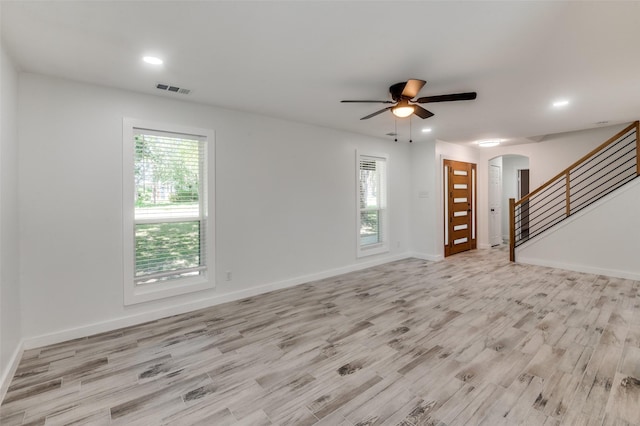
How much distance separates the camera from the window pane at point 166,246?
3475mm

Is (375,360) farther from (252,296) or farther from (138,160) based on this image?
(138,160)

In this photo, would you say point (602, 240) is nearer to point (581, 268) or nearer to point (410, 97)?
point (581, 268)

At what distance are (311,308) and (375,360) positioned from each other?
1.37 meters

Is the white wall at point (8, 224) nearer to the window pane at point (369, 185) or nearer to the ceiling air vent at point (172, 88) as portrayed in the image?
the ceiling air vent at point (172, 88)

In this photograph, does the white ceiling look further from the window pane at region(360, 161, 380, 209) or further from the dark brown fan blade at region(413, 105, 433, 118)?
the window pane at region(360, 161, 380, 209)

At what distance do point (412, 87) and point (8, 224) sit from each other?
376 centimetres

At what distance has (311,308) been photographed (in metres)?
3.80

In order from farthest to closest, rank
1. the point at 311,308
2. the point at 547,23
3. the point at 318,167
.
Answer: the point at 318,167 < the point at 311,308 < the point at 547,23

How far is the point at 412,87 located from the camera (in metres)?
2.90

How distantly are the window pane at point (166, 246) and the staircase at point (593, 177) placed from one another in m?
6.23

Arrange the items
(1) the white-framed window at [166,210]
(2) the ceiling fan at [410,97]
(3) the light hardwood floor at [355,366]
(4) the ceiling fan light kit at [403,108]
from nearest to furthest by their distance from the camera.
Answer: (3) the light hardwood floor at [355,366]
(2) the ceiling fan at [410,97]
(4) the ceiling fan light kit at [403,108]
(1) the white-framed window at [166,210]

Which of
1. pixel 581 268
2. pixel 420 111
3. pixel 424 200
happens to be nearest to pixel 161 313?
pixel 420 111

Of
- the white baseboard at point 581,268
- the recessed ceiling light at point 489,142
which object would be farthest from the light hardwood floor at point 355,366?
the recessed ceiling light at point 489,142

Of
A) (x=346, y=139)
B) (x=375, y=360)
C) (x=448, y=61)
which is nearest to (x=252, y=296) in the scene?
(x=375, y=360)
